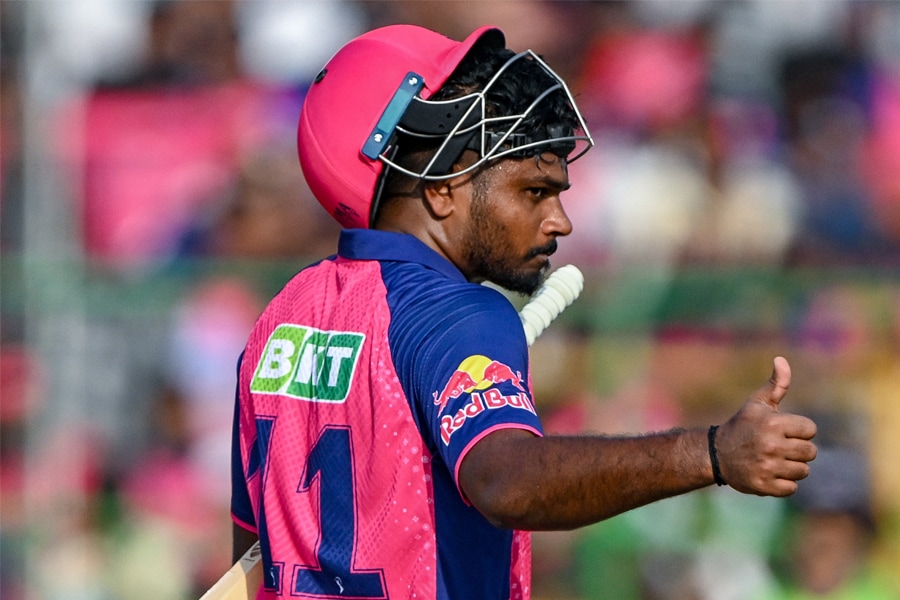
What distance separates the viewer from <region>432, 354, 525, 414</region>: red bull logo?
1654 mm

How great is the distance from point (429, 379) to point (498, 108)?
63 cm

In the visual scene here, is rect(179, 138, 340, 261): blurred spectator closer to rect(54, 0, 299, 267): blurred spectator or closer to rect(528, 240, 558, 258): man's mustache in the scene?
rect(54, 0, 299, 267): blurred spectator

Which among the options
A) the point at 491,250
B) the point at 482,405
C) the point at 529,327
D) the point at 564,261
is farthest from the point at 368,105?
the point at 564,261

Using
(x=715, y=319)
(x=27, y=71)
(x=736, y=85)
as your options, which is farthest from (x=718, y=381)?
(x=27, y=71)

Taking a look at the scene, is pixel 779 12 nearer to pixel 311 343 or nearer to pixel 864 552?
pixel 864 552

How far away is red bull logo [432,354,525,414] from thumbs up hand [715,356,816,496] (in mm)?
319

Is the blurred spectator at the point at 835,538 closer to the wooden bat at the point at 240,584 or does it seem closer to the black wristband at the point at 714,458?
the wooden bat at the point at 240,584

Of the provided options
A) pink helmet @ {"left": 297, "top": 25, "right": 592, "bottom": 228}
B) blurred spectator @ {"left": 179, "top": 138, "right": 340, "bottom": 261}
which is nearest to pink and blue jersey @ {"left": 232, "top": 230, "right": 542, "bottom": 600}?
pink helmet @ {"left": 297, "top": 25, "right": 592, "bottom": 228}

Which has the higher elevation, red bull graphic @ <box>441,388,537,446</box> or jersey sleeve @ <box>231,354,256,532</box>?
red bull graphic @ <box>441,388,537,446</box>

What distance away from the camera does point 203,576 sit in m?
4.79

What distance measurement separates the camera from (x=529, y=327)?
8.18 ft

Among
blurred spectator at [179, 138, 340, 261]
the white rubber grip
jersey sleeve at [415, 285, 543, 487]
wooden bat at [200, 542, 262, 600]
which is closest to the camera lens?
jersey sleeve at [415, 285, 543, 487]

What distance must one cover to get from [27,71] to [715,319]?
306 centimetres

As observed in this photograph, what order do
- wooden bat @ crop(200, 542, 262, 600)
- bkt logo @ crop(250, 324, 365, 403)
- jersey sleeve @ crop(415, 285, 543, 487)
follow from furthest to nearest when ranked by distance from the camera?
wooden bat @ crop(200, 542, 262, 600) → bkt logo @ crop(250, 324, 365, 403) → jersey sleeve @ crop(415, 285, 543, 487)
